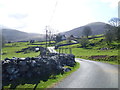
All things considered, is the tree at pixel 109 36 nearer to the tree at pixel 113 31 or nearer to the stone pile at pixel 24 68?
the tree at pixel 113 31

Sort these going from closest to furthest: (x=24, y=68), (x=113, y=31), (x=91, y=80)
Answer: (x=24, y=68)
(x=91, y=80)
(x=113, y=31)

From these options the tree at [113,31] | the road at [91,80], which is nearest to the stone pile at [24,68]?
the road at [91,80]

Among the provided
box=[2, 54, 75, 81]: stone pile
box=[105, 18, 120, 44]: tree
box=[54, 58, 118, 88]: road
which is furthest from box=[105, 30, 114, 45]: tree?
box=[2, 54, 75, 81]: stone pile

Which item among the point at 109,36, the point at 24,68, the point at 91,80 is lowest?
the point at 91,80

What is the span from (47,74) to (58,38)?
13797 cm

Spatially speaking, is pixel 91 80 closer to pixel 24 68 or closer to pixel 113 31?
pixel 24 68

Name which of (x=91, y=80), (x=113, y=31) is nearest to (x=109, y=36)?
(x=113, y=31)

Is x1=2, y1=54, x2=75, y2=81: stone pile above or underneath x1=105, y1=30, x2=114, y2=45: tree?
underneath

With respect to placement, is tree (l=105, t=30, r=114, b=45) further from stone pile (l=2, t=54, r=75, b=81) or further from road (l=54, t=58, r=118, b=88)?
stone pile (l=2, t=54, r=75, b=81)

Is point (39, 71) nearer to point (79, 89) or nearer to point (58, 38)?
point (79, 89)

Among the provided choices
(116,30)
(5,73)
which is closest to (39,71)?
(5,73)

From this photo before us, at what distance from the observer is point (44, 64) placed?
16.9m

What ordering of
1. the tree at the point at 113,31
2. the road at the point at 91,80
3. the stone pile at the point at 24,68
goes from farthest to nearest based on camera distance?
the tree at the point at 113,31, the stone pile at the point at 24,68, the road at the point at 91,80

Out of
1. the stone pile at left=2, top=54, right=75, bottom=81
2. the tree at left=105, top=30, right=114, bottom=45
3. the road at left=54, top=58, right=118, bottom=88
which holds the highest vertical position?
the tree at left=105, top=30, right=114, bottom=45
